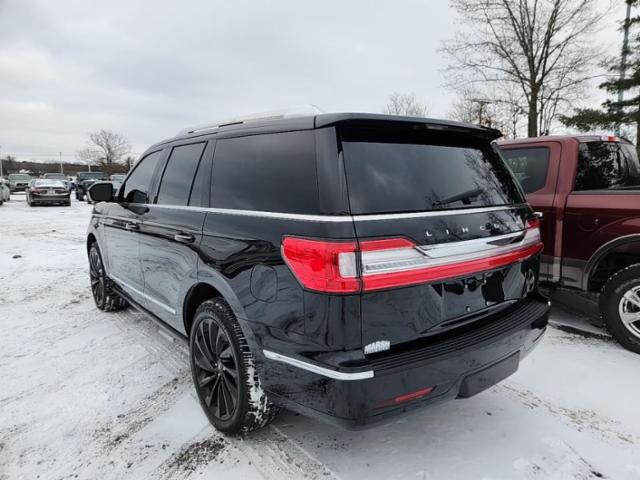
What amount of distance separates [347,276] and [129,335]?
3.25m

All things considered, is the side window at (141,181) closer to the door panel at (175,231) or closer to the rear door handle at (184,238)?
the door panel at (175,231)

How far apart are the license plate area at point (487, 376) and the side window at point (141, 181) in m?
2.87

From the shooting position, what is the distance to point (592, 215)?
378cm

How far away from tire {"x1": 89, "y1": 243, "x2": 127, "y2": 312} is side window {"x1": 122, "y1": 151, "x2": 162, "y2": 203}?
1153 mm

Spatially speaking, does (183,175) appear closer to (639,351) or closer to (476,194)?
(476,194)

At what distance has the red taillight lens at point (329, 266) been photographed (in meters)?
1.72

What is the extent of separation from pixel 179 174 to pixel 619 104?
21114 millimetres

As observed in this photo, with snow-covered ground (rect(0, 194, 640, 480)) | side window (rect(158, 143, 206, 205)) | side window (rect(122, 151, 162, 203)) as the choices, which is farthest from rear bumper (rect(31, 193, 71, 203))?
side window (rect(158, 143, 206, 205))

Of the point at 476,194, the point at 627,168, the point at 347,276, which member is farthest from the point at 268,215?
the point at 627,168

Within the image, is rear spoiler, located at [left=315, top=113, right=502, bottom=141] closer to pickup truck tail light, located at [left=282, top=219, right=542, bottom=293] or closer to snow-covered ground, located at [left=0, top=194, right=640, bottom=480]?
pickup truck tail light, located at [left=282, top=219, right=542, bottom=293]

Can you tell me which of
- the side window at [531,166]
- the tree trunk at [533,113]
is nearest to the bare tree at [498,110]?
the tree trunk at [533,113]

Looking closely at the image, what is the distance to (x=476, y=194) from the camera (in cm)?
231

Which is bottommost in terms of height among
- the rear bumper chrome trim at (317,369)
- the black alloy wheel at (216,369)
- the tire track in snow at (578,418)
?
the tire track in snow at (578,418)

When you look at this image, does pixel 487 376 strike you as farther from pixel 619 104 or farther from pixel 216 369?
pixel 619 104
